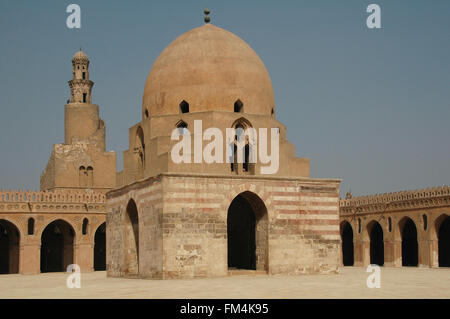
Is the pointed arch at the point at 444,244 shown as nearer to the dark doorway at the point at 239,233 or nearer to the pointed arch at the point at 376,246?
the pointed arch at the point at 376,246

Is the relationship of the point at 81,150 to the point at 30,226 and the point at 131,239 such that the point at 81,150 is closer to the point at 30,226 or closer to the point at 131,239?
the point at 30,226

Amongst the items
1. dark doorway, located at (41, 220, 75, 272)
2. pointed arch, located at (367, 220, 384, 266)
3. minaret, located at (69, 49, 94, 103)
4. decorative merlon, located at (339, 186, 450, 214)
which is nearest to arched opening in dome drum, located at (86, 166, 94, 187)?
dark doorway, located at (41, 220, 75, 272)

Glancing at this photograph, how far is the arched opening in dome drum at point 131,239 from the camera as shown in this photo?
76.6 ft

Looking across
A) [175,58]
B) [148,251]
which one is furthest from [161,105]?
[148,251]

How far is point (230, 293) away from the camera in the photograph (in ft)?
45.4

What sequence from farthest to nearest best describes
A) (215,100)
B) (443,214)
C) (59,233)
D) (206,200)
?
(59,233), (443,214), (215,100), (206,200)

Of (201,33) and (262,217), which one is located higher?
(201,33)

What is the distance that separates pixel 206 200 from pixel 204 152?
1.67 metres

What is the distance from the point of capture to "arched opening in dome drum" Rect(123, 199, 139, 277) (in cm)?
2334

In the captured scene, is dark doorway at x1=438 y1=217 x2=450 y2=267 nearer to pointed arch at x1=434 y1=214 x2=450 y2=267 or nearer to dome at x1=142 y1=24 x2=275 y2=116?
pointed arch at x1=434 y1=214 x2=450 y2=267

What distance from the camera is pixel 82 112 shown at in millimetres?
42625

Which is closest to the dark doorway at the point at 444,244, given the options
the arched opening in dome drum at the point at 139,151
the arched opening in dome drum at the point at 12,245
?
the arched opening in dome drum at the point at 139,151

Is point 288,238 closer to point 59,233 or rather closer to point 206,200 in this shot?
point 206,200
